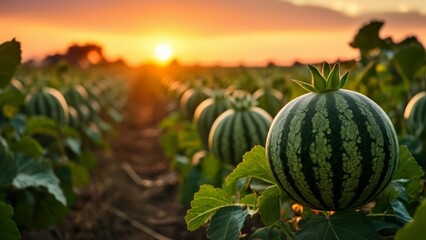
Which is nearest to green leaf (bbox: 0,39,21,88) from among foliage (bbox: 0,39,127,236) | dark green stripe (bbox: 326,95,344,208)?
foliage (bbox: 0,39,127,236)

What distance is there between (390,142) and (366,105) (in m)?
0.18

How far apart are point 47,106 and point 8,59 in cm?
393

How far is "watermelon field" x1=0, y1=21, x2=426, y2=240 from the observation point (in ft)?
7.93

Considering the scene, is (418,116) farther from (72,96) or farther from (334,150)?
(72,96)

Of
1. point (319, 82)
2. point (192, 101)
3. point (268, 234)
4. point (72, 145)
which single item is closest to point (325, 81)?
point (319, 82)

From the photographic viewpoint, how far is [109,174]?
1012cm

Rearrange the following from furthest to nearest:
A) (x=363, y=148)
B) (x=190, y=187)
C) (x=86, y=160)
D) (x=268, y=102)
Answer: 1. (x=86, y=160)
2. (x=268, y=102)
3. (x=190, y=187)
4. (x=363, y=148)

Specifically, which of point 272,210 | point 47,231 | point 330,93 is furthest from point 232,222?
point 47,231

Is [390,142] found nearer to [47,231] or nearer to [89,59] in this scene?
[47,231]

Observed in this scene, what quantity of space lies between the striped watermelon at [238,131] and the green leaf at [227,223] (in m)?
2.18

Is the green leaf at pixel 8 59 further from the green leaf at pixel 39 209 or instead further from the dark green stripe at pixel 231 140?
the dark green stripe at pixel 231 140

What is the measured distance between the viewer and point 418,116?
4566mm

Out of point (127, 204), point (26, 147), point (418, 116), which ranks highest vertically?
point (26, 147)

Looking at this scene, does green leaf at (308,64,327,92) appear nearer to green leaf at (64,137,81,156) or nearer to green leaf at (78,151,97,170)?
green leaf at (64,137,81,156)
